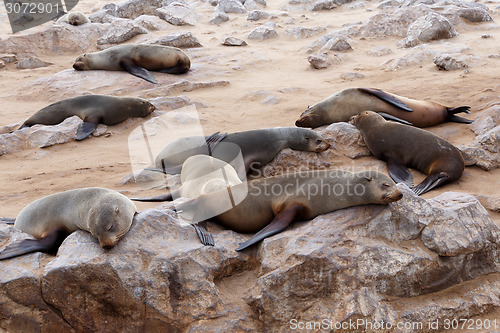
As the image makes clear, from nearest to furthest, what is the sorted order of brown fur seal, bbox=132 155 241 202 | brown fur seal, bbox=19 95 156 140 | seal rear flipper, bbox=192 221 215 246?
seal rear flipper, bbox=192 221 215 246
brown fur seal, bbox=132 155 241 202
brown fur seal, bbox=19 95 156 140

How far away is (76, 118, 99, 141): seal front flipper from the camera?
22.4ft

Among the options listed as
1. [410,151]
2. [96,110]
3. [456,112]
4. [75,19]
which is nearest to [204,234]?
[410,151]

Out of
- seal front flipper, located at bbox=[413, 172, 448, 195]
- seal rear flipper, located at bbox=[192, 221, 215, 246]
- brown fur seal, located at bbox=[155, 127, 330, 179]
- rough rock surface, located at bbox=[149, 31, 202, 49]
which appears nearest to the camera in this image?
seal rear flipper, located at bbox=[192, 221, 215, 246]

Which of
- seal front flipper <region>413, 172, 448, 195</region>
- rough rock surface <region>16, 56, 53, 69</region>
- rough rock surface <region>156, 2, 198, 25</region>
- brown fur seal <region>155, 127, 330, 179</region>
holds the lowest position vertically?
rough rock surface <region>16, 56, 53, 69</region>

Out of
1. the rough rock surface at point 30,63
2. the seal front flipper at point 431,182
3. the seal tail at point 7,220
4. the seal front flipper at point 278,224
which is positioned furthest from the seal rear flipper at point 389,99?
the rough rock surface at point 30,63

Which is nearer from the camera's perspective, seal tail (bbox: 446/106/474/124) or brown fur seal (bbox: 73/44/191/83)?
seal tail (bbox: 446/106/474/124)

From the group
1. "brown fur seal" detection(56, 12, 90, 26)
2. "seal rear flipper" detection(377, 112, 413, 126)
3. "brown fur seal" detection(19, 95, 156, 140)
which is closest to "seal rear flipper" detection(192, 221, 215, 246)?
"seal rear flipper" detection(377, 112, 413, 126)

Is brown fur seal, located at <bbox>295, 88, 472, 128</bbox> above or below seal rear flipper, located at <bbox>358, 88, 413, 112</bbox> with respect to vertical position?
below

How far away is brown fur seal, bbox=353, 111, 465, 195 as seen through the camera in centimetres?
497

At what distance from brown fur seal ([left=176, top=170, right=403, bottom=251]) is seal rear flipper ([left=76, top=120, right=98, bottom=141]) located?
3.45 meters

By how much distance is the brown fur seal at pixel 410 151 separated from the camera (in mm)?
4973

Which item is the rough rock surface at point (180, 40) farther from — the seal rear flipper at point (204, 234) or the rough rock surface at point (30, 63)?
the seal rear flipper at point (204, 234)

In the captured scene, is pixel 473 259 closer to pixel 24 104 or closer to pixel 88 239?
pixel 88 239

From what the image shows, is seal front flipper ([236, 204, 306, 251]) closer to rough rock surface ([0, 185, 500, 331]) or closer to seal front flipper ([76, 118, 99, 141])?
rough rock surface ([0, 185, 500, 331])
